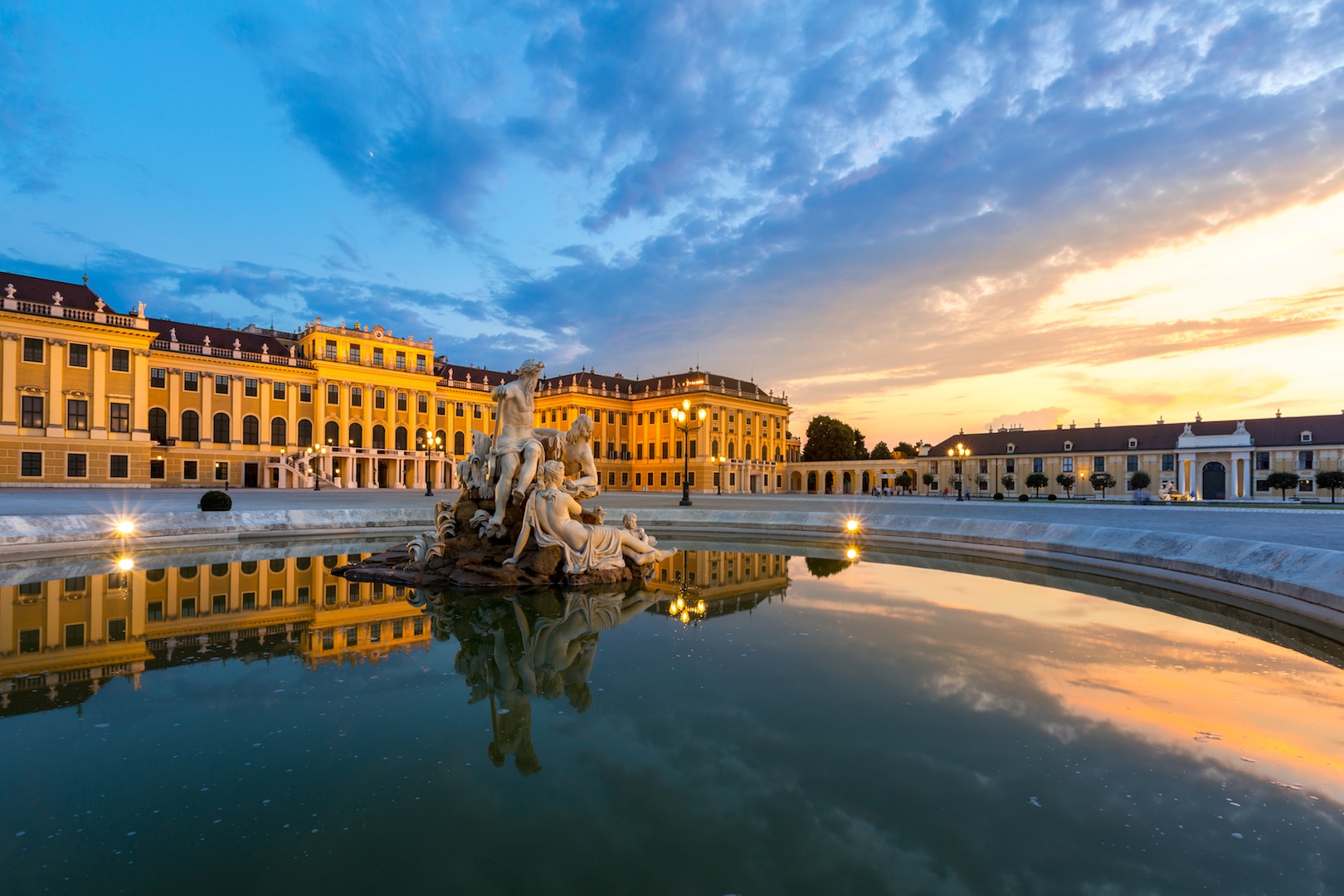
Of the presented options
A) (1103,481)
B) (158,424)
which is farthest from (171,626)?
(1103,481)

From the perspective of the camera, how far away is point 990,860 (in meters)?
3.16

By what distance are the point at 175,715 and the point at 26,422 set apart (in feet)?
179

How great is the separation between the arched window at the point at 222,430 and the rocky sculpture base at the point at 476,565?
52.8 meters

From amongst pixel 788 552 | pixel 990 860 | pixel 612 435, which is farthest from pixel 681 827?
pixel 612 435

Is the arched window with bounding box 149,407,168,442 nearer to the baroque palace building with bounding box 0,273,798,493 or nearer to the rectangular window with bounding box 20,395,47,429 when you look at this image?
the baroque palace building with bounding box 0,273,798,493

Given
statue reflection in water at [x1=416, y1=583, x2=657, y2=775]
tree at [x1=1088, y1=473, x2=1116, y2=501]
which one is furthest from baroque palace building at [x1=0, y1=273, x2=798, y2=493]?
tree at [x1=1088, y1=473, x2=1116, y2=501]

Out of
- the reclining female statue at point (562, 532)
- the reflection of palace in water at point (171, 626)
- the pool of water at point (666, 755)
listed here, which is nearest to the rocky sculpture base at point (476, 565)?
the reclining female statue at point (562, 532)

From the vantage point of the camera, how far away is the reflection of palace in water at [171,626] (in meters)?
5.80

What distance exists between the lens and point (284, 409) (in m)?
57.5

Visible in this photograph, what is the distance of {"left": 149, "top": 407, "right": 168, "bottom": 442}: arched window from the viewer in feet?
166

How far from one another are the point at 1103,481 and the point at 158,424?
253ft

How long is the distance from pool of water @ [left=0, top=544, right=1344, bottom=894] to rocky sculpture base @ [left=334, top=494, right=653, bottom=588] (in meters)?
2.04

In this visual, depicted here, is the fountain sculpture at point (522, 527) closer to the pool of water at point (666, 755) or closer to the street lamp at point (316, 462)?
the pool of water at point (666, 755)

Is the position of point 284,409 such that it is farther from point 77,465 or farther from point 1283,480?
point 1283,480
